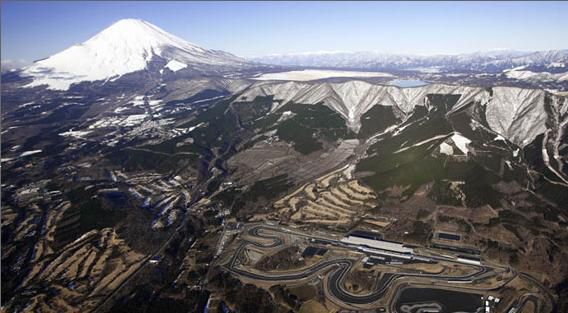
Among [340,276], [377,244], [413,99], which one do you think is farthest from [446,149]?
[340,276]

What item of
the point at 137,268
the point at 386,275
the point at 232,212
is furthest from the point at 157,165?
the point at 386,275

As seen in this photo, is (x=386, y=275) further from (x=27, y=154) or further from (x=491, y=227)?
(x=27, y=154)

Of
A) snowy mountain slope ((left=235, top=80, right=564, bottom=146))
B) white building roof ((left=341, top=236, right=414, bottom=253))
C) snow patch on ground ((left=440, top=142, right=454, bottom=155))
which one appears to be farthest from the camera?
snowy mountain slope ((left=235, top=80, right=564, bottom=146))

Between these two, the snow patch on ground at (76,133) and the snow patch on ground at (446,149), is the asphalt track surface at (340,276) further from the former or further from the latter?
the snow patch on ground at (76,133)

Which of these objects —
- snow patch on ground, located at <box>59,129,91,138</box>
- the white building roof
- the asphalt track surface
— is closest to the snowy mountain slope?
the white building roof

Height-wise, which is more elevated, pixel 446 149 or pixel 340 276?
pixel 446 149

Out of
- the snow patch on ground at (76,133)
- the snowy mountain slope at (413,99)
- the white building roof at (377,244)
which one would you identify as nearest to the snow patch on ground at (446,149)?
the snowy mountain slope at (413,99)

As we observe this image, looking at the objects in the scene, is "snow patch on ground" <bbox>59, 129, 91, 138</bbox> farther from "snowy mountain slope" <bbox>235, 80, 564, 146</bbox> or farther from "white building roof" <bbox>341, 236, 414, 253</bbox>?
"white building roof" <bbox>341, 236, 414, 253</bbox>

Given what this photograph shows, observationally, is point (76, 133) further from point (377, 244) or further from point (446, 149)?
point (377, 244)
